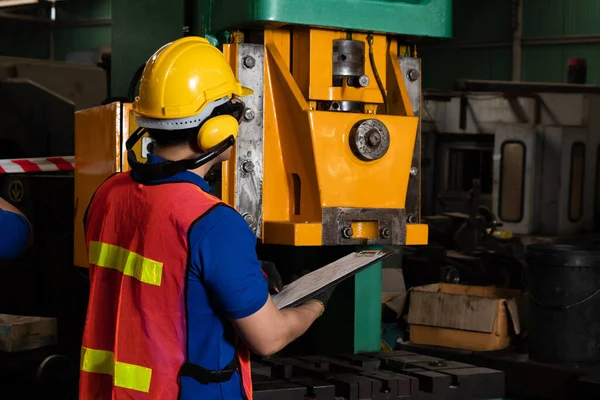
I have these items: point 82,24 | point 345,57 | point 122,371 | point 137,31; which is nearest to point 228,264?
point 122,371

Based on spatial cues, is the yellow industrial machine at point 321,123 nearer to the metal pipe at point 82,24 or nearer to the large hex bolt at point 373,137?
the large hex bolt at point 373,137

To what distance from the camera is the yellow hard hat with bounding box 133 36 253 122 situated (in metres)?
1.70

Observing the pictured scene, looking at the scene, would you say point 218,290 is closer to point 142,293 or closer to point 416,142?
point 142,293

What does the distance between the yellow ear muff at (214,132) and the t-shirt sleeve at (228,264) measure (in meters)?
0.13

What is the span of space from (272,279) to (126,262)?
36cm

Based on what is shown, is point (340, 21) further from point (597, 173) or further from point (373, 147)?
point (597, 173)

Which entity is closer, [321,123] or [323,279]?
[323,279]

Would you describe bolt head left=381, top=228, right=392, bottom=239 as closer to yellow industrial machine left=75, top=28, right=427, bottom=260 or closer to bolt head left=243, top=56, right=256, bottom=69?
yellow industrial machine left=75, top=28, right=427, bottom=260

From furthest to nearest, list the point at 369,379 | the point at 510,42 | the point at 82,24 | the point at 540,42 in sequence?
the point at 82,24 → the point at 510,42 → the point at 540,42 → the point at 369,379

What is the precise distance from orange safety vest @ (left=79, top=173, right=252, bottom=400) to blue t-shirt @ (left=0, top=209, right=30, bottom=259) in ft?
1.39

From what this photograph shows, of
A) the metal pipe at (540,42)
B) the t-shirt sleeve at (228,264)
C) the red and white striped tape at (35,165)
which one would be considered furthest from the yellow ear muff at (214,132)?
the metal pipe at (540,42)

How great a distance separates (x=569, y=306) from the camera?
3.83 meters

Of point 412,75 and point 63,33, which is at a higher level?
point 63,33

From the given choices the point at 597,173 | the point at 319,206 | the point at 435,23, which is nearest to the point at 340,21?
the point at 435,23
